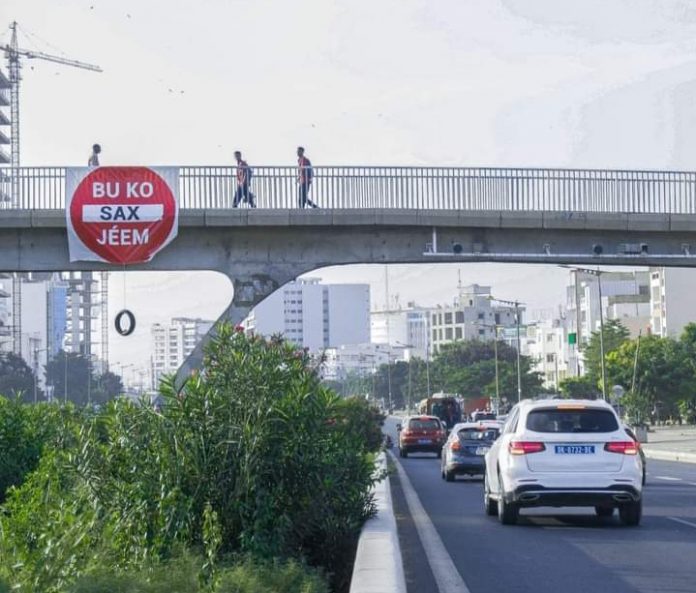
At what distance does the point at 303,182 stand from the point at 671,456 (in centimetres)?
2015

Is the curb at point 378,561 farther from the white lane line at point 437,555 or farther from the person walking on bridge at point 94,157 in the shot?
the person walking on bridge at point 94,157

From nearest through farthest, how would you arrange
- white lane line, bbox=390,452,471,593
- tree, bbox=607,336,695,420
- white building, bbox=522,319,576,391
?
1. white lane line, bbox=390,452,471,593
2. tree, bbox=607,336,695,420
3. white building, bbox=522,319,576,391

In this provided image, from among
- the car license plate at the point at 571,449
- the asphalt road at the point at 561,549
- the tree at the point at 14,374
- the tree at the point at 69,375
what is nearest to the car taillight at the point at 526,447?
the car license plate at the point at 571,449

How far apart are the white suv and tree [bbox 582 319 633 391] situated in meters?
79.9

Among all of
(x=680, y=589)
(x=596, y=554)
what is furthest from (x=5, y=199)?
(x=680, y=589)

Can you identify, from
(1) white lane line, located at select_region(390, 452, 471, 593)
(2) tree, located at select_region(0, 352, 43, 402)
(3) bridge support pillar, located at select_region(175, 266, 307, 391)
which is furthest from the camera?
(2) tree, located at select_region(0, 352, 43, 402)

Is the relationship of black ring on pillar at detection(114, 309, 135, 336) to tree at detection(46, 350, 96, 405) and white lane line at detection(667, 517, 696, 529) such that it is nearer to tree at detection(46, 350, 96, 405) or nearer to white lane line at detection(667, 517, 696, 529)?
white lane line at detection(667, 517, 696, 529)

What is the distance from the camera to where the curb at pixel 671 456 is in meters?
49.9

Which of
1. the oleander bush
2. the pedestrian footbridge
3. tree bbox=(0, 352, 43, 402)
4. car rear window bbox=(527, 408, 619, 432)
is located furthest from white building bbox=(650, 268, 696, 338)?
the oleander bush

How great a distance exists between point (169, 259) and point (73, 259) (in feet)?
8.08

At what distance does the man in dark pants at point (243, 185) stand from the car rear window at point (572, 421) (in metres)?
19.6

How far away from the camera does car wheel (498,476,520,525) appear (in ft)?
67.1

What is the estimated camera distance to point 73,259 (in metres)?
38.0

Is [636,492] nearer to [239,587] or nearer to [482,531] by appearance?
[482,531]
